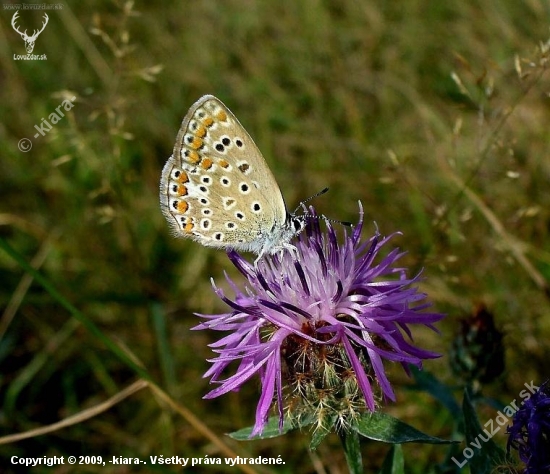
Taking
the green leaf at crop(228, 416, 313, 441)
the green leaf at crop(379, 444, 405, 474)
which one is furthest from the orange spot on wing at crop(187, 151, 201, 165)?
the green leaf at crop(379, 444, 405, 474)

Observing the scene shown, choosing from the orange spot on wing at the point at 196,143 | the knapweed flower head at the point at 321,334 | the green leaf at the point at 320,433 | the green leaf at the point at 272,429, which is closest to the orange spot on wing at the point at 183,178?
the orange spot on wing at the point at 196,143

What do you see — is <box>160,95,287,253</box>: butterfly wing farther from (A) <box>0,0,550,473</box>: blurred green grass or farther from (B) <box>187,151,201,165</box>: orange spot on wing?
(A) <box>0,0,550,473</box>: blurred green grass

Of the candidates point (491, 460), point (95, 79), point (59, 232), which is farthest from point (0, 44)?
point (491, 460)

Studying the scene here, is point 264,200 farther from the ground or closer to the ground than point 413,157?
farther from the ground

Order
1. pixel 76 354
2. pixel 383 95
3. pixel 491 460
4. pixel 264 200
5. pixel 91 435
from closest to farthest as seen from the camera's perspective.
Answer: pixel 491 460 → pixel 264 200 → pixel 91 435 → pixel 76 354 → pixel 383 95

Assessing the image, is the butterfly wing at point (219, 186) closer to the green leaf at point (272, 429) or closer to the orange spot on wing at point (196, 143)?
the orange spot on wing at point (196, 143)

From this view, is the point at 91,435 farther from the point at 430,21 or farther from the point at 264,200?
the point at 430,21

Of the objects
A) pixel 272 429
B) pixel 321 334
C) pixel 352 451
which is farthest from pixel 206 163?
pixel 352 451
